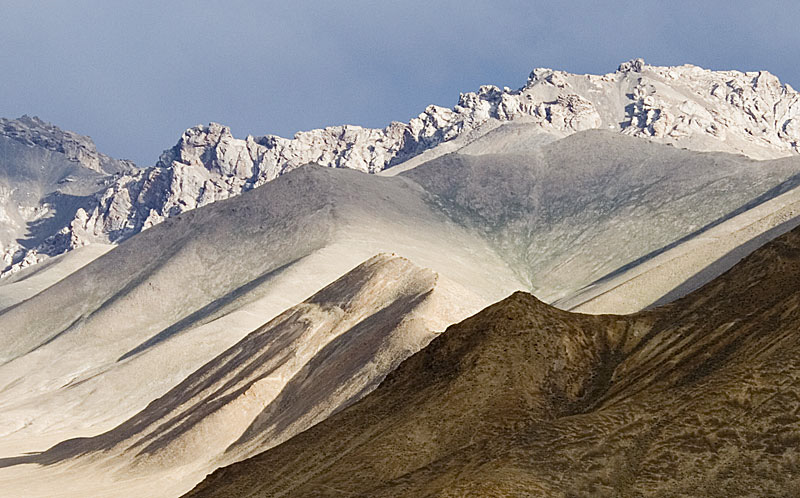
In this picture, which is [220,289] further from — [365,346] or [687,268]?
[365,346]

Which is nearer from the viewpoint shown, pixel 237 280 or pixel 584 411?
pixel 584 411

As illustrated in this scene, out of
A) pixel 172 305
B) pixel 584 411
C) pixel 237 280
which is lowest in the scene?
pixel 584 411

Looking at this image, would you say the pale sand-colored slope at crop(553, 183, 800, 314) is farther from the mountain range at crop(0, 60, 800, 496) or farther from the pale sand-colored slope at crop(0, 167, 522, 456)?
the pale sand-colored slope at crop(0, 167, 522, 456)

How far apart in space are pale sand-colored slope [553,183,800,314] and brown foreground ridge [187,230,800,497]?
63986 mm

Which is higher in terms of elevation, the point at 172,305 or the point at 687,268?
the point at 172,305

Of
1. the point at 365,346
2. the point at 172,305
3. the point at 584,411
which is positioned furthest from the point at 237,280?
the point at 584,411

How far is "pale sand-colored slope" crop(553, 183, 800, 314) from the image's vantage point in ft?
327

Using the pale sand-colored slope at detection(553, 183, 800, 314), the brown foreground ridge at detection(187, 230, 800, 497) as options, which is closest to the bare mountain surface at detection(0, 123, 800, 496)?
the pale sand-colored slope at detection(553, 183, 800, 314)

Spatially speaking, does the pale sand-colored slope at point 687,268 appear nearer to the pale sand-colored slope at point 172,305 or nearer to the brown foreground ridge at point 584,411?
the pale sand-colored slope at point 172,305

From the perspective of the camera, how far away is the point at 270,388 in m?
72.1

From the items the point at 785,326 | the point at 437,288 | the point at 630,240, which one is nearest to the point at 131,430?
the point at 437,288

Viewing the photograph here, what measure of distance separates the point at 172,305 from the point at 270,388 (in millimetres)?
108852

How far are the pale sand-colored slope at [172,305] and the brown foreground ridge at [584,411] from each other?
283 feet

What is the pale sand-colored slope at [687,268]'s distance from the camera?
99.8m
